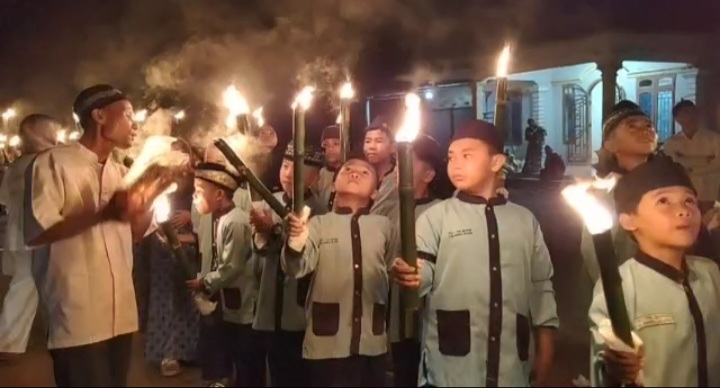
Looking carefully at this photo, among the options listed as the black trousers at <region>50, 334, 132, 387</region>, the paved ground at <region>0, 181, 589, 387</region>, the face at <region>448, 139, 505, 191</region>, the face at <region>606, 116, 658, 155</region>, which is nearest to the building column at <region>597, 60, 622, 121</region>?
the paved ground at <region>0, 181, 589, 387</region>

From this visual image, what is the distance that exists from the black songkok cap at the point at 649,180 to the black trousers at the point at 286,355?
2340 millimetres

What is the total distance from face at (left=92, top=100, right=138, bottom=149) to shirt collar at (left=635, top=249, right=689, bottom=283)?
222cm

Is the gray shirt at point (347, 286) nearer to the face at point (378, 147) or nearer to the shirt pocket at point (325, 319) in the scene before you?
the shirt pocket at point (325, 319)

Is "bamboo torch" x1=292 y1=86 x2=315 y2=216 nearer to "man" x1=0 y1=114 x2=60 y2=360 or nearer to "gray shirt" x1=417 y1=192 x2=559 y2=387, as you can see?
"gray shirt" x1=417 y1=192 x2=559 y2=387

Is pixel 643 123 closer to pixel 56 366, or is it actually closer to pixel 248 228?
pixel 248 228

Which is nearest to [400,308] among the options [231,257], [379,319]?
[379,319]

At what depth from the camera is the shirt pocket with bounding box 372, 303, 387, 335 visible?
14.1 feet

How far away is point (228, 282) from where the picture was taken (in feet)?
17.8

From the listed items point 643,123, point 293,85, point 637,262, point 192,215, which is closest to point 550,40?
point 293,85

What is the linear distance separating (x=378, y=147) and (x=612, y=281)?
10.2 feet

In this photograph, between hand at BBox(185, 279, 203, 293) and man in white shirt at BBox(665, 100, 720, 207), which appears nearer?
hand at BBox(185, 279, 203, 293)

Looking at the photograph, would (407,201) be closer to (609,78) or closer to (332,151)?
(332,151)

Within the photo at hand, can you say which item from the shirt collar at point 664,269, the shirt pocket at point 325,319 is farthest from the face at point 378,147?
the shirt collar at point 664,269

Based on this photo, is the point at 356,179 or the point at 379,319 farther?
the point at 356,179
